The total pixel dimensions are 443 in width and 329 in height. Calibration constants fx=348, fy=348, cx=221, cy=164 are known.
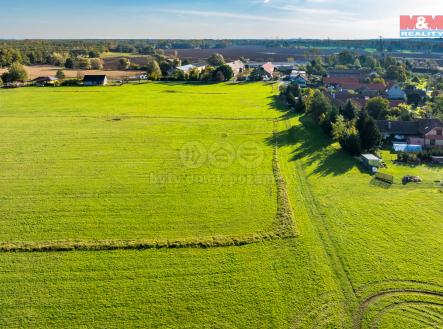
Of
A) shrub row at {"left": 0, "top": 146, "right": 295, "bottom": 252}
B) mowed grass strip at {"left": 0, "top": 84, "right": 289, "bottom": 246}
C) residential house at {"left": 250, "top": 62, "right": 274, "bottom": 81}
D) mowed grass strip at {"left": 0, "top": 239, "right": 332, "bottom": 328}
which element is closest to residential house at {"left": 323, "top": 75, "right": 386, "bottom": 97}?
residential house at {"left": 250, "top": 62, "right": 274, "bottom": 81}

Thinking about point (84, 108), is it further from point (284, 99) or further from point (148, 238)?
point (148, 238)

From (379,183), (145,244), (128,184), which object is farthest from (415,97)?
(145,244)

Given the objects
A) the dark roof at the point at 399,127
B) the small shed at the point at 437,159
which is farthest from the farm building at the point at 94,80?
the small shed at the point at 437,159

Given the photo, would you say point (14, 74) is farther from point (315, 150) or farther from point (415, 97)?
point (415, 97)

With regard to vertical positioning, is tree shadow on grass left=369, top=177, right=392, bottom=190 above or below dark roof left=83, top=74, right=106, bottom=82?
below

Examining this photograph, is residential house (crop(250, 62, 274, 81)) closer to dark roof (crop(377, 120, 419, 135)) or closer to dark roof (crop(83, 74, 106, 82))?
dark roof (crop(83, 74, 106, 82))

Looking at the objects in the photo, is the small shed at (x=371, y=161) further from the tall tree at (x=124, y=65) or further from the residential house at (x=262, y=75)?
the tall tree at (x=124, y=65)
